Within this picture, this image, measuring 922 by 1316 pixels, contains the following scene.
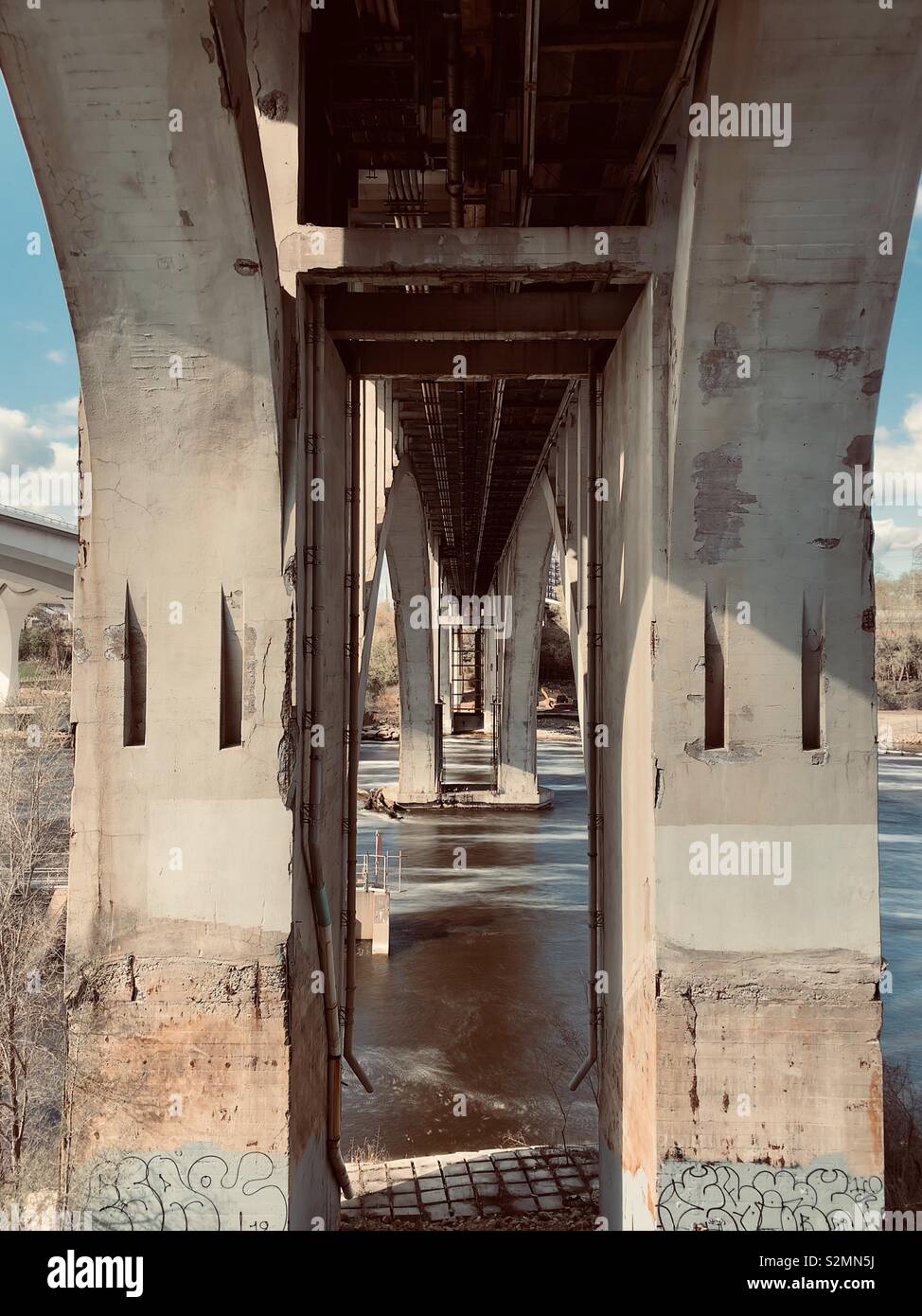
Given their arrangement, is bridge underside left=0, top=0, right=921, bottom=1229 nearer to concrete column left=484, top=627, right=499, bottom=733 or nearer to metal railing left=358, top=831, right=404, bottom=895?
metal railing left=358, top=831, right=404, bottom=895

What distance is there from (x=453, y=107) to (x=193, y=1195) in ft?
26.9

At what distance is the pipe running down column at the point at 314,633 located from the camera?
275 inches

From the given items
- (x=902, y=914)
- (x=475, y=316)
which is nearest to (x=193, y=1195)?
(x=475, y=316)

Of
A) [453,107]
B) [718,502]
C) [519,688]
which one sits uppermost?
[453,107]

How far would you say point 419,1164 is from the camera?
9.88 meters

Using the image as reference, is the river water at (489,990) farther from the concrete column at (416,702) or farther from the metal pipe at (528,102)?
the metal pipe at (528,102)

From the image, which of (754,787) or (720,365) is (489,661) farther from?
(720,365)

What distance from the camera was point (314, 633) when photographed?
24.0 feet

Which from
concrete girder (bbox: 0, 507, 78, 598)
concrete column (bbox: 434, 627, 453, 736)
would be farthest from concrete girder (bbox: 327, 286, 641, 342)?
concrete column (bbox: 434, 627, 453, 736)

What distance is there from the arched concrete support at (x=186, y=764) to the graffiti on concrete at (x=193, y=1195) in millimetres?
16

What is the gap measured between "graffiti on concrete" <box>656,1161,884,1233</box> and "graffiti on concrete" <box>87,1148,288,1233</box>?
2.84 meters

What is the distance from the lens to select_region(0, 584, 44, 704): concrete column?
48219 millimetres
